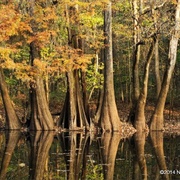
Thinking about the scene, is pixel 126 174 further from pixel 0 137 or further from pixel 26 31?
pixel 26 31

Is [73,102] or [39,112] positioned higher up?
[73,102]

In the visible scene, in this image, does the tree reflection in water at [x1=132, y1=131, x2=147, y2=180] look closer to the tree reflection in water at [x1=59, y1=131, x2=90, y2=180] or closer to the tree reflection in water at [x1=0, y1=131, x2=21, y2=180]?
the tree reflection in water at [x1=59, y1=131, x2=90, y2=180]

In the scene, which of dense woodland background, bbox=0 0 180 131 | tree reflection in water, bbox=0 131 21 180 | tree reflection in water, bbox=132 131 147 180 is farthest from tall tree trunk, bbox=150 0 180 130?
tree reflection in water, bbox=0 131 21 180

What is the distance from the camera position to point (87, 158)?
41.7 ft

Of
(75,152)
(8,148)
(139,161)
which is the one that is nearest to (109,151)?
(75,152)

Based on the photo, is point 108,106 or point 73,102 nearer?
point 108,106

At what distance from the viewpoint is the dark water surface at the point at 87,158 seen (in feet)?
33.3

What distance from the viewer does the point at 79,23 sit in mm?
21156

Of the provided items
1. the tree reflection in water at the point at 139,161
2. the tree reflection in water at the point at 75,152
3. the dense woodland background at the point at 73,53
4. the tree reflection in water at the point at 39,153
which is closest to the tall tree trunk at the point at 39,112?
the dense woodland background at the point at 73,53

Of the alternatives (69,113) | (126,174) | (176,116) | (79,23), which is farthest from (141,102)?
(126,174)

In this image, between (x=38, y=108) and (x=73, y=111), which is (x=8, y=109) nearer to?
(x=38, y=108)

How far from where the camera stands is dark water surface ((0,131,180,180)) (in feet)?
33.3

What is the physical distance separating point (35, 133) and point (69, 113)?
208 cm

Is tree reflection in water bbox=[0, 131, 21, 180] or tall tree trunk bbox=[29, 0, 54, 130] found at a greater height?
tall tree trunk bbox=[29, 0, 54, 130]
